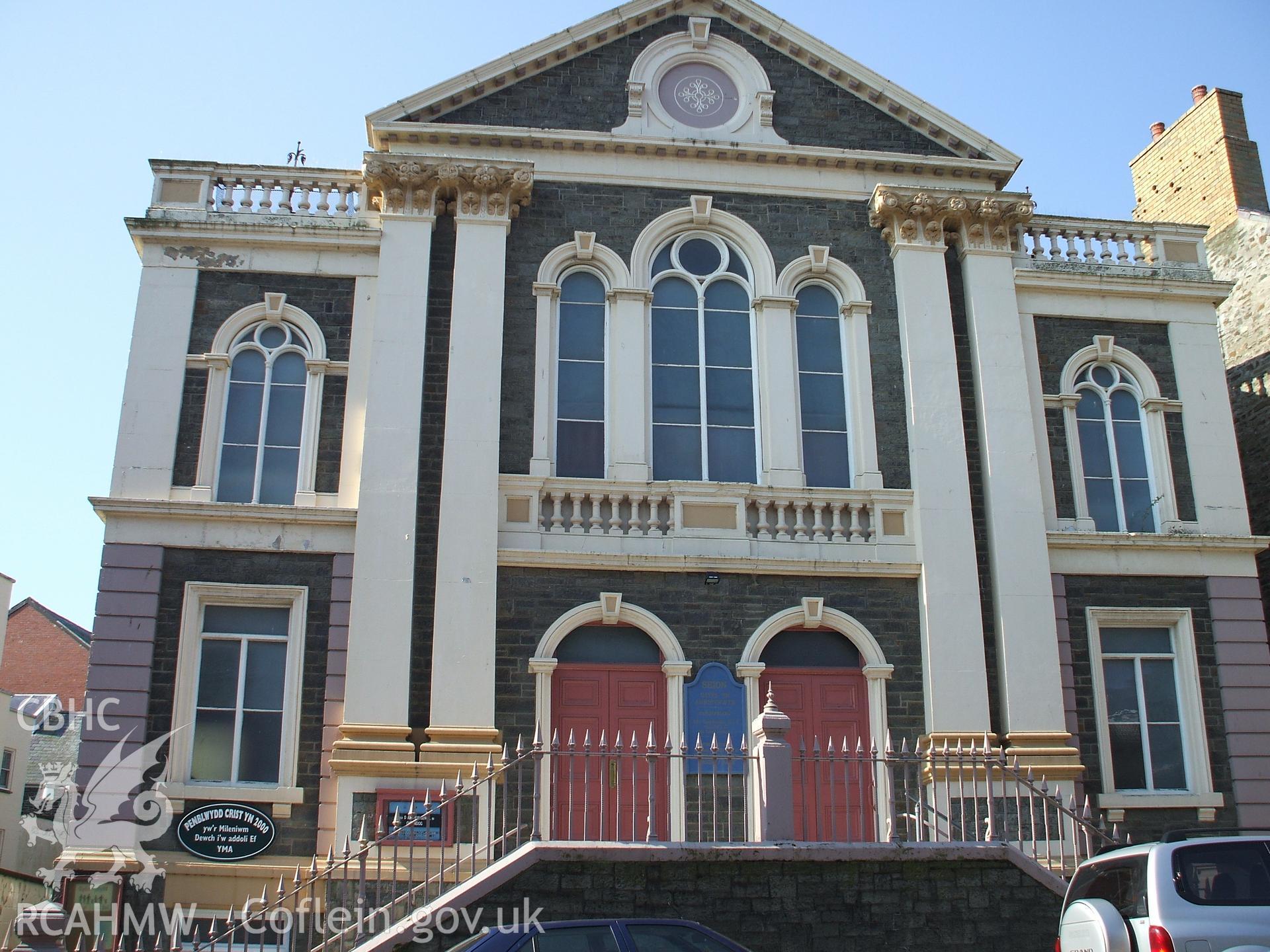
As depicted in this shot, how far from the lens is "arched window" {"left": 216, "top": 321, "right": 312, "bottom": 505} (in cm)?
1616

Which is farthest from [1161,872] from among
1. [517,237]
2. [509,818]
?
[517,237]

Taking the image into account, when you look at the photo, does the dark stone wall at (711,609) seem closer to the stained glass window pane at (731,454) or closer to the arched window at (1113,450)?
the stained glass window pane at (731,454)

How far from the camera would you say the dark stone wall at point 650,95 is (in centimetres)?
1802

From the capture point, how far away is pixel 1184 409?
1788 centimetres

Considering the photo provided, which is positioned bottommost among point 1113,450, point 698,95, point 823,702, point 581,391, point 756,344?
point 823,702

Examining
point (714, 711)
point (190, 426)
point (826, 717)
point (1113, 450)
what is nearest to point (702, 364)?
point (714, 711)

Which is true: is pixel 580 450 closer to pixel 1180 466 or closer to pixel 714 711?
pixel 714 711

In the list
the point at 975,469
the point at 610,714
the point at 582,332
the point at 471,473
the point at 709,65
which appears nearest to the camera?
the point at 610,714

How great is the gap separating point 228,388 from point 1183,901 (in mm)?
12434

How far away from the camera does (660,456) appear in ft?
55.1

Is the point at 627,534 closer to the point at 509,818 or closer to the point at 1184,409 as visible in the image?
the point at 509,818

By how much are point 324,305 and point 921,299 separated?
794cm

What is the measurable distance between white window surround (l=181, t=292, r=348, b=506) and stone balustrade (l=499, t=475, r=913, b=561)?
2457 mm

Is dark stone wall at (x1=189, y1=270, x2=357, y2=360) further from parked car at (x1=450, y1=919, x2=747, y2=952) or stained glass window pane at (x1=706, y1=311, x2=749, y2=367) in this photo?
parked car at (x1=450, y1=919, x2=747, y2=952)
